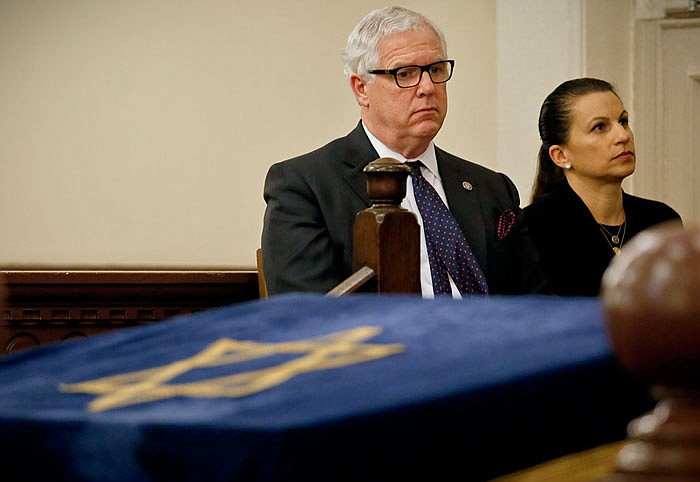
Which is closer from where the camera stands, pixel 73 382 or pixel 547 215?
pixel 73 382

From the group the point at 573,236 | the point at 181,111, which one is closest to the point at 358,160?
the point at 573,236

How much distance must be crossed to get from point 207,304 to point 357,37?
0.93 metres

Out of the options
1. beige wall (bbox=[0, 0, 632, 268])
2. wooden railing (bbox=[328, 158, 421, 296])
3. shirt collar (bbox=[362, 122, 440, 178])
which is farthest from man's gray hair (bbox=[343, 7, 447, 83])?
beige wall (bbox=[0, 0, 632, 268])

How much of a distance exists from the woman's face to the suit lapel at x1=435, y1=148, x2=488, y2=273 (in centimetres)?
68

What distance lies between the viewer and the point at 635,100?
5473 mm

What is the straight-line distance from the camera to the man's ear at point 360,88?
11.9ft

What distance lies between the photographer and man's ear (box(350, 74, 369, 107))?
362cm

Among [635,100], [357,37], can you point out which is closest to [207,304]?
[357,37]

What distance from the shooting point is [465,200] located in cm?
340

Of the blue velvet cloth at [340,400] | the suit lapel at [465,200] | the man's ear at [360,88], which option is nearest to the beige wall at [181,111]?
the man's ear at [360,88]

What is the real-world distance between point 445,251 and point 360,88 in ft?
2.25

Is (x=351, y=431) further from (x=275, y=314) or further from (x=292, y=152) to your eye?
(x=292, y=152)

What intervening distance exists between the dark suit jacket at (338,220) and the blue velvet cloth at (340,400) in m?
1.99

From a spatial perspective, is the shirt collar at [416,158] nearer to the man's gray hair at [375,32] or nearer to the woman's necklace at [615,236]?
the man's gray hair at [375,32]
